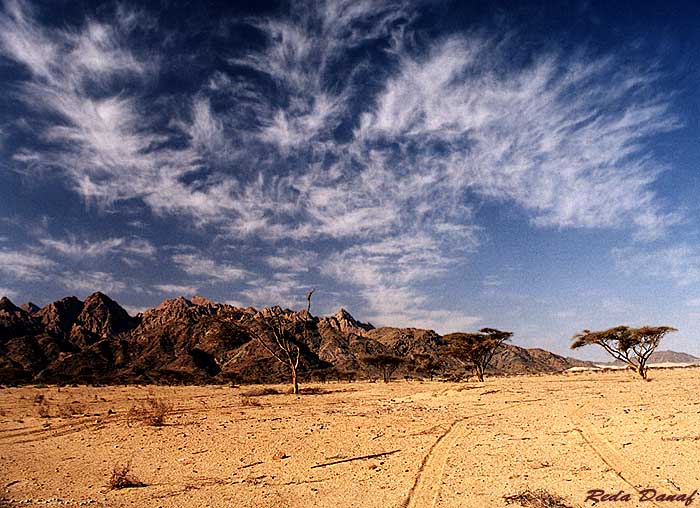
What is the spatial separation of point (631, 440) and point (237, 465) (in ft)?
31.5

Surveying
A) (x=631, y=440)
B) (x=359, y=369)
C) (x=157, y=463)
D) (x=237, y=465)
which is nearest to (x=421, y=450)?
(x=237, y=465)

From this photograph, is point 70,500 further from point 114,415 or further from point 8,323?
point 8,323

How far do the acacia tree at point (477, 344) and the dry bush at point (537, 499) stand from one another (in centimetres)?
4508

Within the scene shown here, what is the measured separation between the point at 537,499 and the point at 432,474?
2247mm

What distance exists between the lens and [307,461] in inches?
390

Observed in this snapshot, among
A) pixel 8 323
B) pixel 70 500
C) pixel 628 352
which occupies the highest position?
pixel 8 323

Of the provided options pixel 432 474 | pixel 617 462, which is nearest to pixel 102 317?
pixel 432 474

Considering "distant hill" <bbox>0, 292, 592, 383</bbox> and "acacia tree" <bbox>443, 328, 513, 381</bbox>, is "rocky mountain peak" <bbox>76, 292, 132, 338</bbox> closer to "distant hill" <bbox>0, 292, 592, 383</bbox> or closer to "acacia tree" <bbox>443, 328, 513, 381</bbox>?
"distant hill" <bbox>0, 292, 592, 383</bbox>

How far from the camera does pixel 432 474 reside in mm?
8656

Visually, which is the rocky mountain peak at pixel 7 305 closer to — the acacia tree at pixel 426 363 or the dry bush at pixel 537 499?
the acacia tree at pixel 426 363

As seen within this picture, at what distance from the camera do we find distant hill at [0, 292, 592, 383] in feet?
229

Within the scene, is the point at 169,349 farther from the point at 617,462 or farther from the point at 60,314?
the point at 617,462

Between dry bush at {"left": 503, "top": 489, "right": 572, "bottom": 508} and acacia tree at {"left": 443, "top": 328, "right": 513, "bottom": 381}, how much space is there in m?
45.1

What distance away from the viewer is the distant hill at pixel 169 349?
6975 cm
